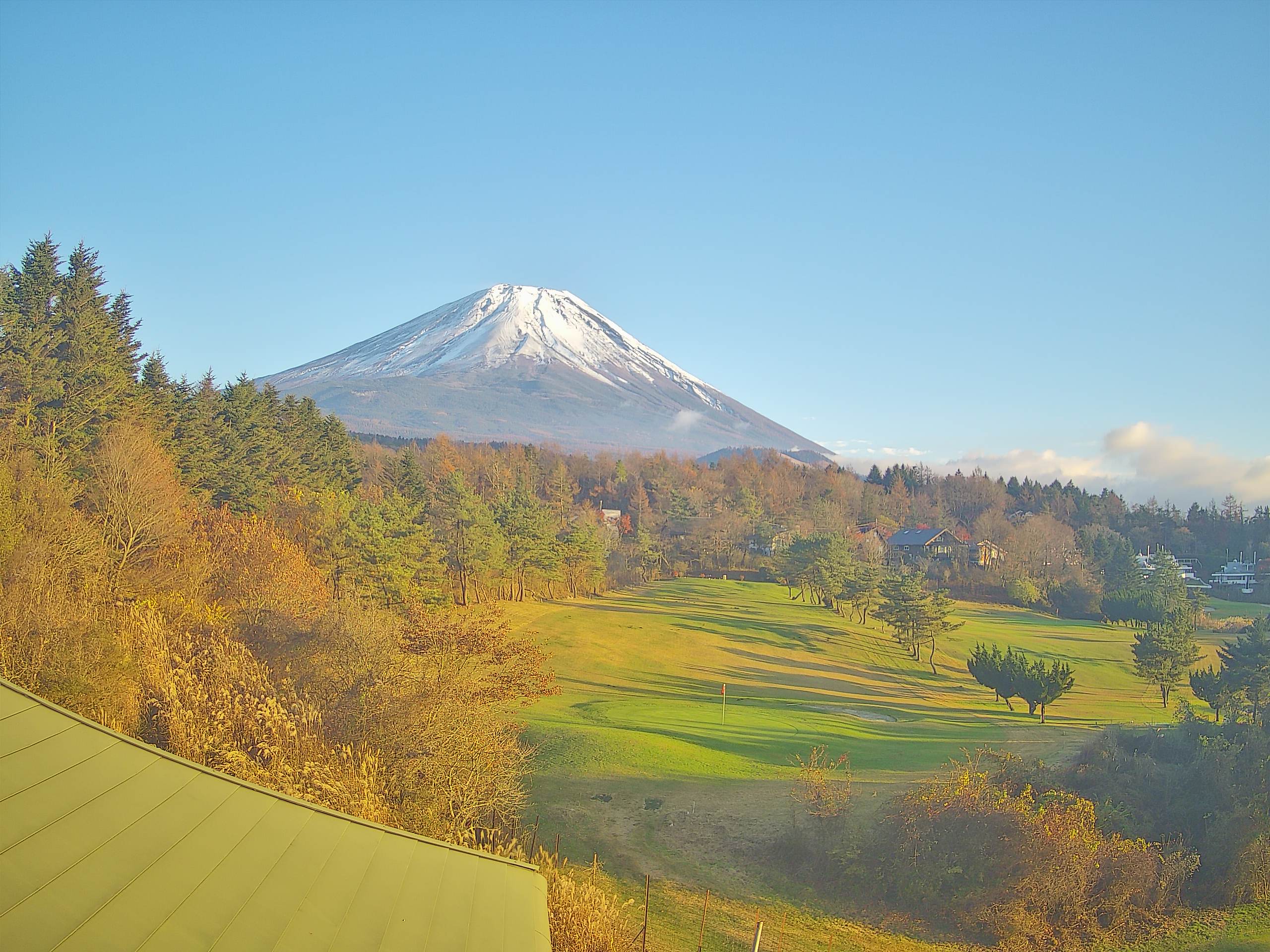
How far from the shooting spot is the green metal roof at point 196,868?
5.31 m

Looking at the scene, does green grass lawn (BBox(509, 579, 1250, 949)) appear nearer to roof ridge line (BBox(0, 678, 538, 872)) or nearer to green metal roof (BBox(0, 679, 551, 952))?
roof ridge line (BBox(0, 678, 538, 872))

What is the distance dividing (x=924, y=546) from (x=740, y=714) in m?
73.3

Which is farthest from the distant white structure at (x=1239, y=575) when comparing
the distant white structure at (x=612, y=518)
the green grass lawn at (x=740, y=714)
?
the distant white structure at (x=612, y=518)

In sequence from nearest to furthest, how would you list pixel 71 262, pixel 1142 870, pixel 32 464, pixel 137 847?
pixel 137 847 < pixel 1142 870 < pixel 32 464 < pixel 71 262

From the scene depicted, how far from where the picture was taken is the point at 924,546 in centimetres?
9694

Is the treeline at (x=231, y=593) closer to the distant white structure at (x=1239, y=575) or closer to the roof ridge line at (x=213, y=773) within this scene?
the roof ridge line at (x=213, y=773)

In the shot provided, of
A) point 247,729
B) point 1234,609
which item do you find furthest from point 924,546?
point 247,729

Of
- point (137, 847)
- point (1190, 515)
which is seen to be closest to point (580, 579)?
point (137, 847)

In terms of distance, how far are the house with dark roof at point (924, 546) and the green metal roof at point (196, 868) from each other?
92904mm

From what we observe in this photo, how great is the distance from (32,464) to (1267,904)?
32967 mm

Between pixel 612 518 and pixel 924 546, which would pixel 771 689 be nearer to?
pixel 612 518

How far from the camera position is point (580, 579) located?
211 ft

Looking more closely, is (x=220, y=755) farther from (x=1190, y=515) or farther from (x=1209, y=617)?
(x=1190, y=515)

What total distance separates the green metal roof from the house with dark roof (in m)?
92.9
